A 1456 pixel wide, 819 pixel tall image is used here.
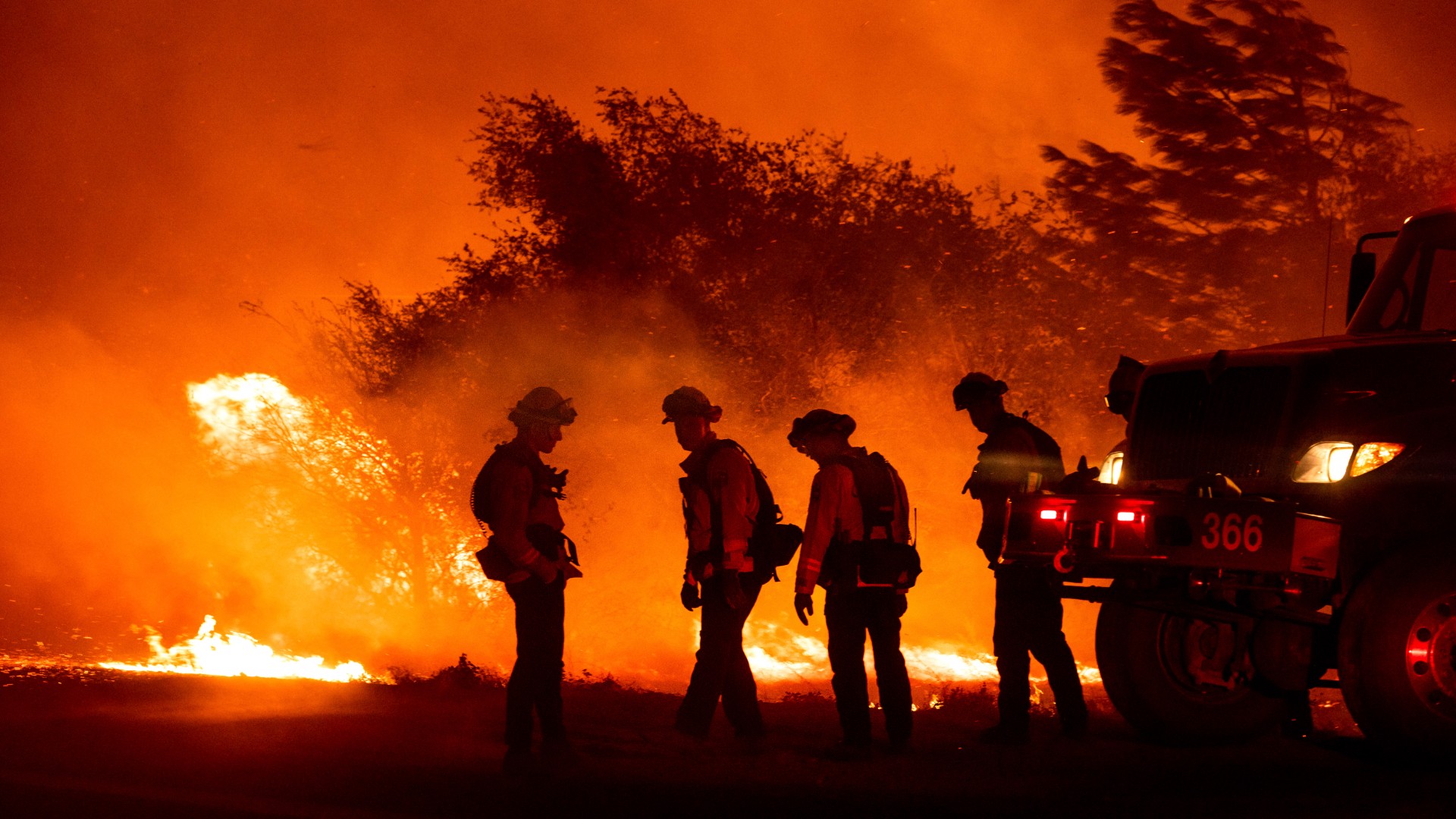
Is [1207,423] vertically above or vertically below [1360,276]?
below

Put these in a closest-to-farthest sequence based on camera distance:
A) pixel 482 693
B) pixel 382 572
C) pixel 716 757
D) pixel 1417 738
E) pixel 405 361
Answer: pixel 1417 738 → pixel 716 757 → pixel 482 693 → pixel 405 361 → pixel 382 572

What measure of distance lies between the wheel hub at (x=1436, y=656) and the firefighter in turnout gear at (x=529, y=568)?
3.87 m

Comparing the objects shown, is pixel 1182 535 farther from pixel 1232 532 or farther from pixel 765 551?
pixel 765 551

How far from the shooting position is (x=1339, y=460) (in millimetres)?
6867

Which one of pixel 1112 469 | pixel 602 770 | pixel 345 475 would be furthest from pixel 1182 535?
pixel 345 475

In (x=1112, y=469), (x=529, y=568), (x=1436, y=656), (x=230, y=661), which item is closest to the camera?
(x=1436, y=656)

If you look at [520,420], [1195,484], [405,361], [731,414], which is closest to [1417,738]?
[1195,484]

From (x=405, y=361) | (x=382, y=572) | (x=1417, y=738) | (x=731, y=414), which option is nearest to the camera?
(x=1417, y=738)

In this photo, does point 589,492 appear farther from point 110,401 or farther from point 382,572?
point 110,401

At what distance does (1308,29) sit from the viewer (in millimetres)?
30141

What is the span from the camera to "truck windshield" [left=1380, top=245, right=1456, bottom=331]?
27.1ft

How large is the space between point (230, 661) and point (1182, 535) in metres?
15.4

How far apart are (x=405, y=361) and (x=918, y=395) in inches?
364

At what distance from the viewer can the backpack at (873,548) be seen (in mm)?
8055
